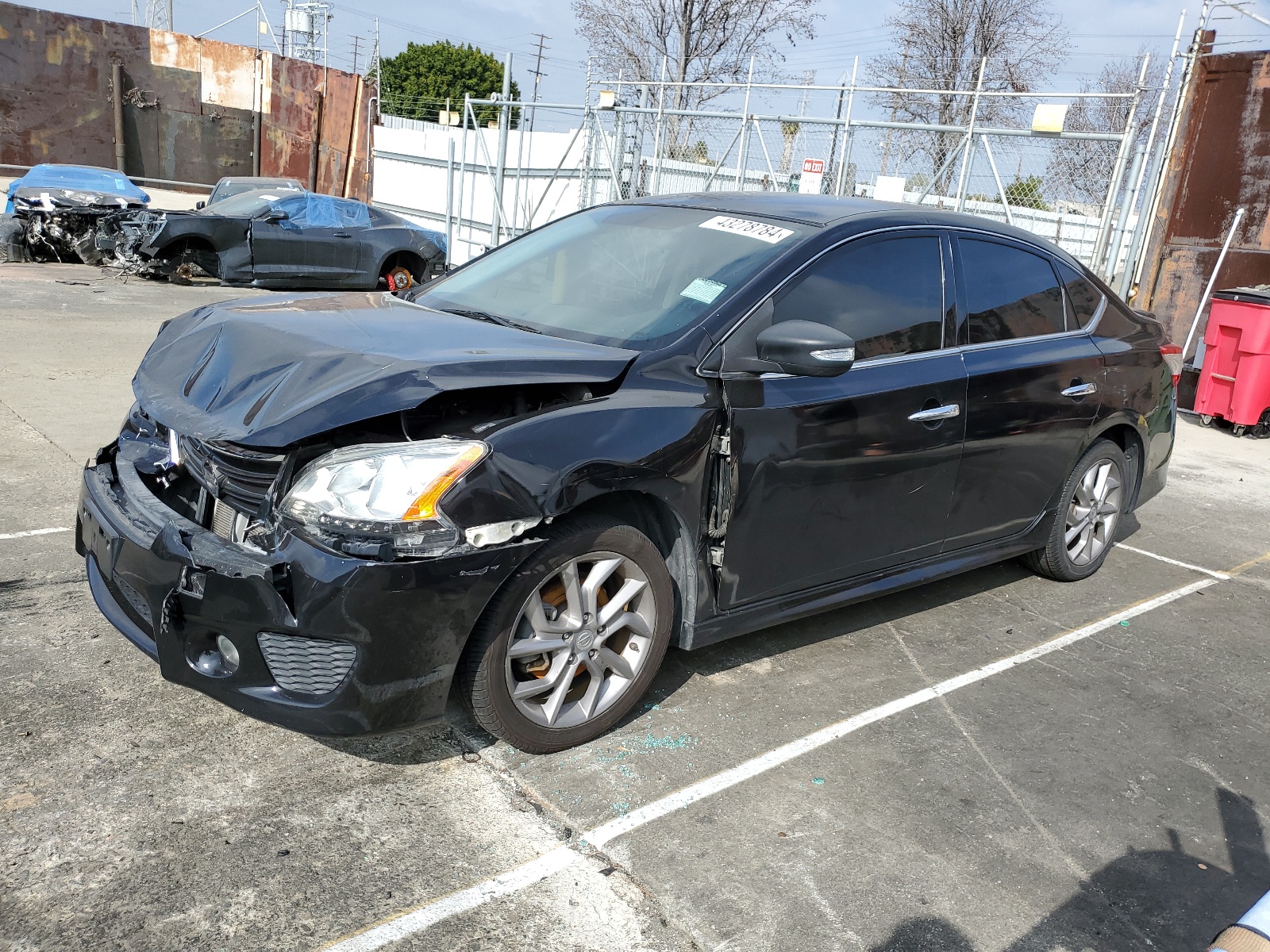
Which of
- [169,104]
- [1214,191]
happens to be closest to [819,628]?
[1214,191]

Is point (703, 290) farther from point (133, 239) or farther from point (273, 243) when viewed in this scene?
point (133, 239)

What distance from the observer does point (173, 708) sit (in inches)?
127

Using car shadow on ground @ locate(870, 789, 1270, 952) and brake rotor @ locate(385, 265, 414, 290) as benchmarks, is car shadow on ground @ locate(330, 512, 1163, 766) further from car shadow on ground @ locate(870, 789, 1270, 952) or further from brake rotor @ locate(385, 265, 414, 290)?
brake rotor @ locate(385, 265, 414, 290)

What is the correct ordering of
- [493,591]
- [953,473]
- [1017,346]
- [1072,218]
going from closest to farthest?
[493,591]
[953,473]
[1017,346]
[1072,218]

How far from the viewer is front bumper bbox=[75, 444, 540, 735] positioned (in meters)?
2.58

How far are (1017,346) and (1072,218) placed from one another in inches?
493

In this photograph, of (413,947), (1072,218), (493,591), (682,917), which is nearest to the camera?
(413,947)

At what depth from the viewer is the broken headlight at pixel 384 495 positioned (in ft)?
8.57

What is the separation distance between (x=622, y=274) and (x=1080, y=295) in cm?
232

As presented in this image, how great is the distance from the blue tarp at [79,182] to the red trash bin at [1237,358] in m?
12.9

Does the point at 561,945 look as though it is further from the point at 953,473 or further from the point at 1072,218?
the point at 1072,218

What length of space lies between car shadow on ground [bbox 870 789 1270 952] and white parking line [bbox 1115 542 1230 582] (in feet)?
8.94

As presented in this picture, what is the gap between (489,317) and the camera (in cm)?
370

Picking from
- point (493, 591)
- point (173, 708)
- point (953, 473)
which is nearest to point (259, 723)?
point (173, 708)
